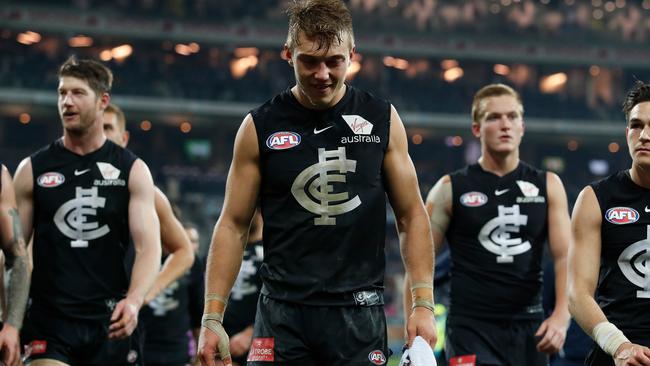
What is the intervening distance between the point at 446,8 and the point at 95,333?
4986cm

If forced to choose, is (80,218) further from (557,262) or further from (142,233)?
(557,262)

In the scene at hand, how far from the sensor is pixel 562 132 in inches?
2018

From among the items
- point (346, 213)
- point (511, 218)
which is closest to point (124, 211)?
point (346, 213)

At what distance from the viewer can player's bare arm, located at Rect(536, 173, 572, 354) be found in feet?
22.8

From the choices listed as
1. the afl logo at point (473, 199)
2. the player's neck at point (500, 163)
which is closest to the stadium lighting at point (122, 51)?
the player's neck at point (500, 163)

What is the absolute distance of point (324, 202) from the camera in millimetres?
4508

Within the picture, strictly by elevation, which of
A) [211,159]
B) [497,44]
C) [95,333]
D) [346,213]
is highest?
[497,44]

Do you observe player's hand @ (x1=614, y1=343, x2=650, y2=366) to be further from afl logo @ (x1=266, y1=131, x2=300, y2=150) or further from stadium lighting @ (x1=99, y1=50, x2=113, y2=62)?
stadium lighting @ (x1=99, y1=50, x2=113, y2=62)

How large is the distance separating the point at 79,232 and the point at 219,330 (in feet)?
7.26

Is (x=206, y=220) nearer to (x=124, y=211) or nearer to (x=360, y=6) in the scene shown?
(x=360, y=6)

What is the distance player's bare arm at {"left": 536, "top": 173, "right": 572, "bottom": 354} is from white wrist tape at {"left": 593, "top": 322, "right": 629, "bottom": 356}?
1.93 m

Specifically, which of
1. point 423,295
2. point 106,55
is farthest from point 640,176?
point 106,55

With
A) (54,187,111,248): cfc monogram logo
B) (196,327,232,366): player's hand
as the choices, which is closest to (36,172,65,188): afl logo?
(54,187,111,248): cfc monogram logo

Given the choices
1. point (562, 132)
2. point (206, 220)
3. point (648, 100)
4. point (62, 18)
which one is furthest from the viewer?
point (562, 132)
